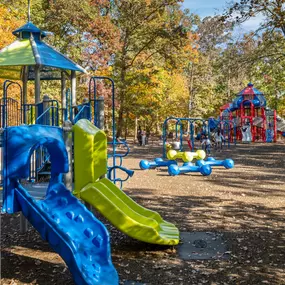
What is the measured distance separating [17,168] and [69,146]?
1.61m

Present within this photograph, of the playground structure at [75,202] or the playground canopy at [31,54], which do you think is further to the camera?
the playground canopy at [31,54]

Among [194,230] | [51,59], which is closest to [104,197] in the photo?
[194,230]

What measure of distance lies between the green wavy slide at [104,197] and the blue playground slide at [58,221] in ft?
2.60

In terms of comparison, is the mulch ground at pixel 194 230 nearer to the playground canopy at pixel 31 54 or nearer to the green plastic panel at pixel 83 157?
the green plastic panel at pixel 83 157

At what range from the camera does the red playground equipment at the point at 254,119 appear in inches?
1233

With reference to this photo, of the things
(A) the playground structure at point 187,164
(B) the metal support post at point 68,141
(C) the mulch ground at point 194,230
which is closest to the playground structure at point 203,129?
(A) the playground structure at point 187,164

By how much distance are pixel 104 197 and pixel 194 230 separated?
200 cm

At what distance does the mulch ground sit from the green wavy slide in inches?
12.5

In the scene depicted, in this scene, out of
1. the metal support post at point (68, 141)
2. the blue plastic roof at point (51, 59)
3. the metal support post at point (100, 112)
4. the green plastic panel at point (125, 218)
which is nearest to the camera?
the green plastic panel at point (125, 218)

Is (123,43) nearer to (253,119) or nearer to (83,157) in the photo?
(253,119)

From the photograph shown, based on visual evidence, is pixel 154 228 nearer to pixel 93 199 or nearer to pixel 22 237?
pixel 93 199

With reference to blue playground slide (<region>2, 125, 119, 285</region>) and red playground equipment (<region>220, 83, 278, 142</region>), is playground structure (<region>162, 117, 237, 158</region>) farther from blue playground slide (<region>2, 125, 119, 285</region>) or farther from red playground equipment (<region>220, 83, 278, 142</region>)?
blue playground slide (<region>2, 125, 119, 285</region>)

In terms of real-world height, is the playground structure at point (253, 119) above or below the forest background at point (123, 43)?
below

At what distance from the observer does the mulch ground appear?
16.7 ft
